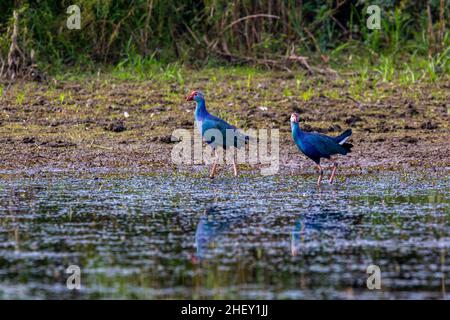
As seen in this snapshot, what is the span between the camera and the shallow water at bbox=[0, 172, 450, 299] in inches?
237

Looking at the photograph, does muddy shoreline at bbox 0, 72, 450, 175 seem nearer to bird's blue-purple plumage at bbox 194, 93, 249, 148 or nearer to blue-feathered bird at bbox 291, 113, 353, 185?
bird's blue-purple plumage at bbox 194, 93, 249, 148

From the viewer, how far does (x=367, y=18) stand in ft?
49.1

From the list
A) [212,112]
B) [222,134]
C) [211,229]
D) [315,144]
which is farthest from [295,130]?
[212,112]

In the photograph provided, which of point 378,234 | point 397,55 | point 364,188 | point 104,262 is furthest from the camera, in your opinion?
point 397,55

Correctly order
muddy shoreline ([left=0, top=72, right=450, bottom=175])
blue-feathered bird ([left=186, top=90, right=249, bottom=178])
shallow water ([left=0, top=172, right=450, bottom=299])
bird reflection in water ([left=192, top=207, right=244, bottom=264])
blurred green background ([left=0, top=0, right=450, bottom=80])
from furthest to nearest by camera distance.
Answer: blurred green background ([left=0, top=0, right=450, bottom=80]) < muddy shoreline ([left=0, top=72, right=450, bottom=175]) < blue-feathered bird ([left=186, top=90, right=249, bottom=178]) < bird reflection in water ([left=192, top=207, right=244, bottom=264]) < shallow water ([left=0, top=172, right=450, bottom=299])

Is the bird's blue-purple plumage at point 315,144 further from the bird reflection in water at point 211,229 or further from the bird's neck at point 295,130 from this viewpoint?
the bird reflection in water at point 211,229

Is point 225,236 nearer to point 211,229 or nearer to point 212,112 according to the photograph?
point 211,229

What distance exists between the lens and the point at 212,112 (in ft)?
40.2

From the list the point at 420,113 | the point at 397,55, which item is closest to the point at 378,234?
the point at 420,113

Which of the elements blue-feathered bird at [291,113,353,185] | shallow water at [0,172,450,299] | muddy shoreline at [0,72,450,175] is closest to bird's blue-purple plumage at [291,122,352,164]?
blue-feathered bird at [291,113,353,185]

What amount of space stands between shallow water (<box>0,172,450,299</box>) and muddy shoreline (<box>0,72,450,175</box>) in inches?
28.4
